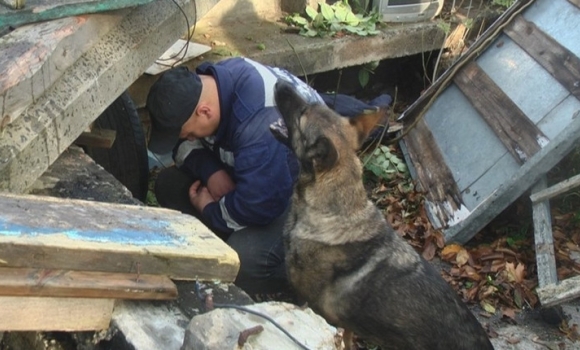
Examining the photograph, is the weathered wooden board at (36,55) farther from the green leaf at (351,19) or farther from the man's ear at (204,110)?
the green leaf at (351,19)

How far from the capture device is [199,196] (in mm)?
4191

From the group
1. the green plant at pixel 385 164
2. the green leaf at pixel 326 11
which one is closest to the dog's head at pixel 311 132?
the green plant at pixel 385 164

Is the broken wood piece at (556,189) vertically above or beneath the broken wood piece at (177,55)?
Result: beneath

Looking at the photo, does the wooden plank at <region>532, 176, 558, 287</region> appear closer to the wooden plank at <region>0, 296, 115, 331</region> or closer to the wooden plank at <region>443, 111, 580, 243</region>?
the wooden plank at <region>443, 111, 580, 243</region>

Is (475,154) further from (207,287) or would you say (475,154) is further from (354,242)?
(207,287)

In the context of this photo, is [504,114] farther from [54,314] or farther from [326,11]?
[54,314]

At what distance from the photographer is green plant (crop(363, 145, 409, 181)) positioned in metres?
5.77

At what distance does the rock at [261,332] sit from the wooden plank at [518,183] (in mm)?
2976

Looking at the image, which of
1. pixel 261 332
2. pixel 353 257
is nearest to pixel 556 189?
pixel 353 257

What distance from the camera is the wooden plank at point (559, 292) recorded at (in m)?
3.97

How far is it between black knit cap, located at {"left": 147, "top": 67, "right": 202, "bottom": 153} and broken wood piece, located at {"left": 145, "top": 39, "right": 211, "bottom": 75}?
136 centimetres

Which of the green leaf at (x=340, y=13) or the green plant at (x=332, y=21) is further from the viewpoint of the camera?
the green leaf at (x=340, y=13)

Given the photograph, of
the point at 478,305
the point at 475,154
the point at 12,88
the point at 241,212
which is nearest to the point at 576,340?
the point at 478,305

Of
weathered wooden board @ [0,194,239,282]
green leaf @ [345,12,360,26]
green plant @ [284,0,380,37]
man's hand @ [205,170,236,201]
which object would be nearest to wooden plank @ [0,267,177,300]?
weathered wooden board @ [0,194,239,282]
